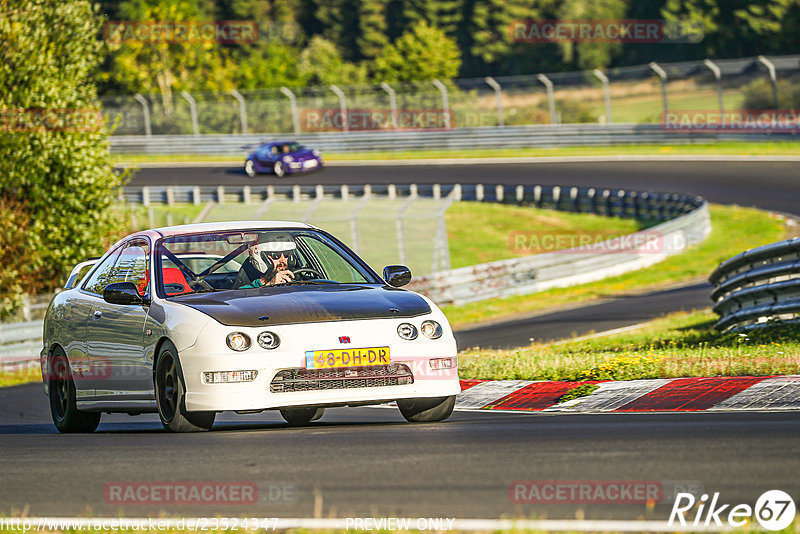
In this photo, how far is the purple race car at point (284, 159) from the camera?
46.4 meters

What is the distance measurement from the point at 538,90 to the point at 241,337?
39689 millimetres

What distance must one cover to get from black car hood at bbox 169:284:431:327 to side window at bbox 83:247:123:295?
1412 mm

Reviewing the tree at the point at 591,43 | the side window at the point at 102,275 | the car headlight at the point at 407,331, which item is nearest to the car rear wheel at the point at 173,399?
the car headlight at the point at 407,331

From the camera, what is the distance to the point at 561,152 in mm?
45906

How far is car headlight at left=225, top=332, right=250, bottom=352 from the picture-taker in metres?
7.52

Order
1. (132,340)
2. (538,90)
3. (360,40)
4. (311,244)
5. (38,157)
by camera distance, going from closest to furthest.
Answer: (132,340), (311,244), (38,157), (538,90), (360,40)

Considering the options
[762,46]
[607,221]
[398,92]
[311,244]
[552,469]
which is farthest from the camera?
[762,46]

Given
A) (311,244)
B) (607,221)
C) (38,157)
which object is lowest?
(607,221)

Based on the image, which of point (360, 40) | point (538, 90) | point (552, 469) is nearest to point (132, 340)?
point (552, 469)

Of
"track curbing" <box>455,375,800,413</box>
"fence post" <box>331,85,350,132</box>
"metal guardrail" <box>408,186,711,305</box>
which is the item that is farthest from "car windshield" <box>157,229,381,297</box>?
"fence post" <box>331,85,350,132</box>

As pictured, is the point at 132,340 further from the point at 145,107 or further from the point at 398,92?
the point at 145,107

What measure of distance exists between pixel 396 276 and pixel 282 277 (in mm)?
836

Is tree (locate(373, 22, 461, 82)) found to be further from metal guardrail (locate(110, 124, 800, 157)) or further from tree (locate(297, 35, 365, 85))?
metal guardrail (locate(110, 124, 800, 157))

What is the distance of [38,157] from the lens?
82.8 feet
